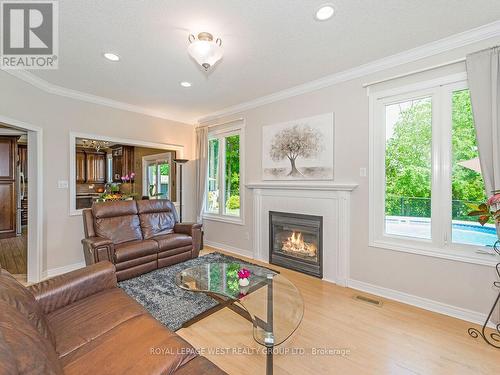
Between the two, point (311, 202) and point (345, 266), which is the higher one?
point (311, 202)

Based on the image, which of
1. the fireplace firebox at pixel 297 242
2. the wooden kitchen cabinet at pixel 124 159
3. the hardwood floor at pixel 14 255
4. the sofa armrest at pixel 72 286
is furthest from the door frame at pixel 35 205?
the wooden kitchen cabinet at pixel 124 159

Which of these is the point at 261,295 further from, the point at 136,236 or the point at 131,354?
the point at 136,236

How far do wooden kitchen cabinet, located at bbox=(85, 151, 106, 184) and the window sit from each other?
480 cm

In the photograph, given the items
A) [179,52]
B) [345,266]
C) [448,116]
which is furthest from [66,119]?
[448,116]

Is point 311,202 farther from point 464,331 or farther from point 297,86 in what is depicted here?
point 464,331

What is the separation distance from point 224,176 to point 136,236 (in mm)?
1892

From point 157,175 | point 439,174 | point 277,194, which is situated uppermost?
point 157,175

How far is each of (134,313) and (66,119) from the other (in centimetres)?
334

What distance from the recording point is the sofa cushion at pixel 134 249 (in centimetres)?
288

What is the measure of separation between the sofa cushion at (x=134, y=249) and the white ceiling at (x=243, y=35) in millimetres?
2216

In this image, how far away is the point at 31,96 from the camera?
9.89ft

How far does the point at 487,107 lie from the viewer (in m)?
2.04

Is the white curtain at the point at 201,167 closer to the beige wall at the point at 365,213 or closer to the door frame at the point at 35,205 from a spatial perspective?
the beige wall at the point at 365,213

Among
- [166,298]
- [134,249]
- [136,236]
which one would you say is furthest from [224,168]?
[166,298]
